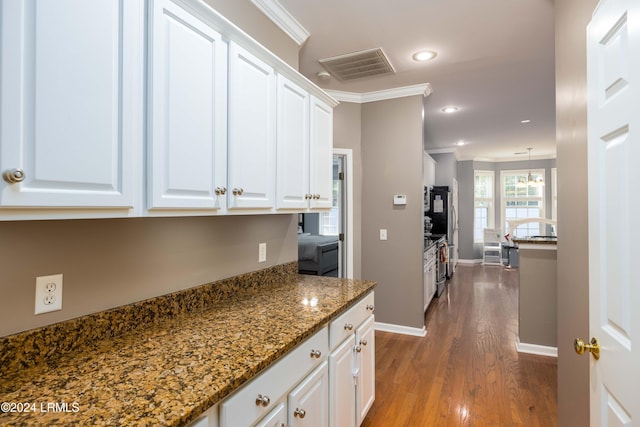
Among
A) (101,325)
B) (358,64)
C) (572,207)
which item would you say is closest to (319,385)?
(101,325)

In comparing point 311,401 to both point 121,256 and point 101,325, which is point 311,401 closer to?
point 101,325

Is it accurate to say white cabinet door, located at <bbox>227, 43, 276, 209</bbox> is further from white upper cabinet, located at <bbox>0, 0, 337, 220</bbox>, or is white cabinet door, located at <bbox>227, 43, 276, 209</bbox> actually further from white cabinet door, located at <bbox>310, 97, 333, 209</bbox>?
white cabinet door, located at <bbox>310, 97, 333, 209</bbox>

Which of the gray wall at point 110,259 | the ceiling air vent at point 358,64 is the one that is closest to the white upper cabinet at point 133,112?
the gray wall at point 110,259

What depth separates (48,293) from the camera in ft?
3.57

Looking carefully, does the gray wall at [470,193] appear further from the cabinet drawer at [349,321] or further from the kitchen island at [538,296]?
the cabinet drawer at [349,321]

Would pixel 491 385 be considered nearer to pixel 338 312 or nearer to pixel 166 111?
pixel 338 312

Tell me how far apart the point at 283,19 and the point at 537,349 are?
3.69 meters

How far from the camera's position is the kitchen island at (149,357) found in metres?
0.82

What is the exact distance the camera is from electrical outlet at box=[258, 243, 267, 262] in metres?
2.15

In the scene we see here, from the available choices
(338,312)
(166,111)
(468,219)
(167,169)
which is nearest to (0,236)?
(167,169)

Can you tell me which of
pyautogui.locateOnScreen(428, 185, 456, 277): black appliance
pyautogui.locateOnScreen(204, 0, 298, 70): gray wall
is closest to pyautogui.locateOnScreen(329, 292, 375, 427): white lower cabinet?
pyautogui.locateOnScreen(204, 0, 298, 70): gray wall

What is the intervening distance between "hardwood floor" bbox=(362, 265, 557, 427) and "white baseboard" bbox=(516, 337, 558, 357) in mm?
66

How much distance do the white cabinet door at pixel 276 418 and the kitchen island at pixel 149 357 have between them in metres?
0.18

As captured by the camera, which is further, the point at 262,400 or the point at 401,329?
the point at 401,329
